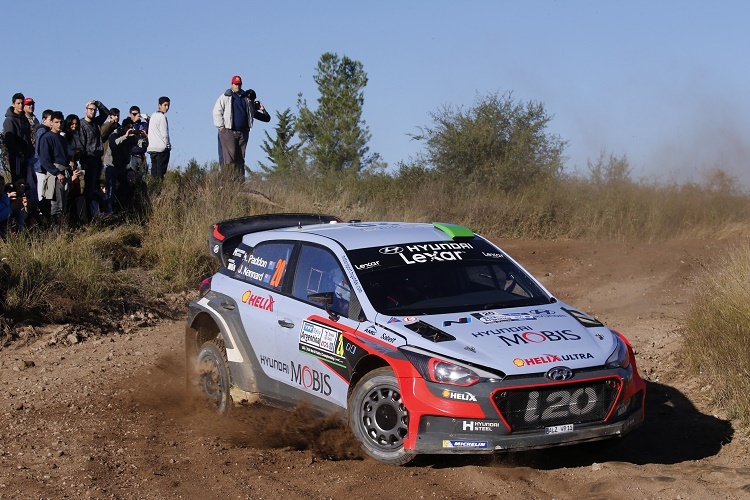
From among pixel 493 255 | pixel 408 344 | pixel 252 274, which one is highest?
pixel 493 255

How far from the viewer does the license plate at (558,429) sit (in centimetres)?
628

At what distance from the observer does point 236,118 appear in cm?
1728

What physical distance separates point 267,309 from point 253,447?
113 centimetres

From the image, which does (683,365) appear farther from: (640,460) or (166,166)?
(166,166)

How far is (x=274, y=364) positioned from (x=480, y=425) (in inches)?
83.1

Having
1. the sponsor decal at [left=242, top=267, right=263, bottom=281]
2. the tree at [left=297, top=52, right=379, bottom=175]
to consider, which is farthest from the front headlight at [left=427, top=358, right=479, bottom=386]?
the tree at [left=297, top=52, right=379, bottom=175]

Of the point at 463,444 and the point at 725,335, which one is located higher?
the point at 725,335

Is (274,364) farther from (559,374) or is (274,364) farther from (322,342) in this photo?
(559,374)

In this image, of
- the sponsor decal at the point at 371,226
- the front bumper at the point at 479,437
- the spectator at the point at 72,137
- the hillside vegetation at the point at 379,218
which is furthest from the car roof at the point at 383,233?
the spectator at the point at 72,137

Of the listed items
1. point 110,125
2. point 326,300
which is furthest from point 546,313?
point 110,125

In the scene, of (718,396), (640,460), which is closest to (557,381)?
(640,460)

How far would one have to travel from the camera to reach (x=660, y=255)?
17.6m

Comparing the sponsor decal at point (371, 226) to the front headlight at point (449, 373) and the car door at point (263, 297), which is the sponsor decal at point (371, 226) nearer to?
the car door at point (263, 297)

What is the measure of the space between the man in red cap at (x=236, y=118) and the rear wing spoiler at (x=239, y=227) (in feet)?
24.0
